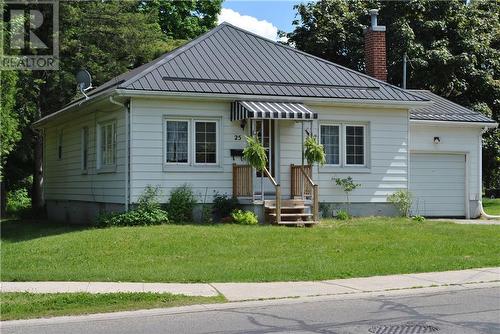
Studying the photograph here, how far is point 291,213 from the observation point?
18469 mm

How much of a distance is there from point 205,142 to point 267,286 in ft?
28.9

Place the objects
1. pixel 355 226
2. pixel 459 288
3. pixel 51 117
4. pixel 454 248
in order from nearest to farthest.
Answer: pixel 459 288 → pixel 454 248 → pixel 355 226 → pixel 51 117

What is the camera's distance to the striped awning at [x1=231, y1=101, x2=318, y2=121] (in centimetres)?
1788

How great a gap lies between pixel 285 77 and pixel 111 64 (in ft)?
35.8

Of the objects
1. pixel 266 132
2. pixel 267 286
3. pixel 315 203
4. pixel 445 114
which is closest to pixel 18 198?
pixel 266 132

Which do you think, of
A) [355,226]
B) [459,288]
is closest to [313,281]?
[459,288]

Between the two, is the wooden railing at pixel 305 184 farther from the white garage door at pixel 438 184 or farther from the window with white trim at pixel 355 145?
the white garage door at pixel 438 184

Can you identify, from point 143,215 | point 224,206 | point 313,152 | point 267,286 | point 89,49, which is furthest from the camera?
point 89,49

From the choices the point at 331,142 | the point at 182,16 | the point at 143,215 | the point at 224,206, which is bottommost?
the point at 143,215

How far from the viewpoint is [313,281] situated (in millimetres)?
11289

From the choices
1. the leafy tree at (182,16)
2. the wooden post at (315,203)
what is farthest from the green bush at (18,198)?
the wooden post at (315,203)

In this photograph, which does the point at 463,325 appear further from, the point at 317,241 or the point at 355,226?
the point at 355,226

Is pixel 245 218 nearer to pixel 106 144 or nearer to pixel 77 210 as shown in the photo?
pixel 106 144

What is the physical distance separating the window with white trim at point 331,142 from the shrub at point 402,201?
2.05 meters
